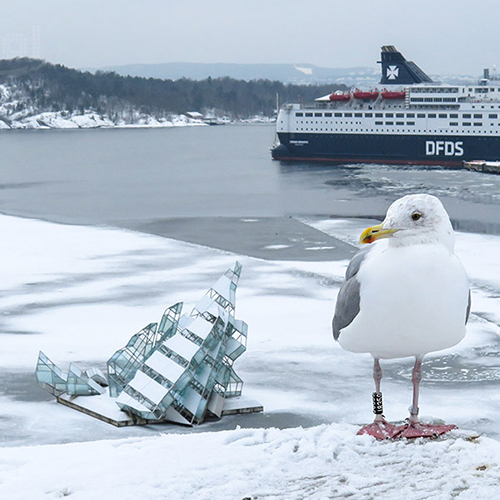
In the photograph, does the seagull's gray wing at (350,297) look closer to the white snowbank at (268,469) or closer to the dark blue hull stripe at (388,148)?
the white snowbank at (268,469)

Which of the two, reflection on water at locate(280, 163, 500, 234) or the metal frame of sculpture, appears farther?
reflection on water at locate(280, 163, 500, 234)

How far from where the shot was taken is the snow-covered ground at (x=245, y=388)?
4.85m

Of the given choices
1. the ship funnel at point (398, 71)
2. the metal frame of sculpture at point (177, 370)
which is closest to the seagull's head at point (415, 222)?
the metal frame of sculpture at point (177, 370)

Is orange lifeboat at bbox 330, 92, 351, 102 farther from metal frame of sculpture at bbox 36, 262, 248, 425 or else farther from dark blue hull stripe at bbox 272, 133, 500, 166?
metal frame of sculpture at bbox 36, 262, 248, 425

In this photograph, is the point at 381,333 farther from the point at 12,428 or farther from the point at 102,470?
the point at 12,428

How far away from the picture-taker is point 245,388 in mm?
11172

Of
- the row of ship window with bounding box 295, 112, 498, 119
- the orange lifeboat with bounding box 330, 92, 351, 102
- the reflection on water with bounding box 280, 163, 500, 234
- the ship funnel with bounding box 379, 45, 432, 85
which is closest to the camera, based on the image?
the reflection on water with bounding box 280, 163, 500, 234

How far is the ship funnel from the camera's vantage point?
2640 inches

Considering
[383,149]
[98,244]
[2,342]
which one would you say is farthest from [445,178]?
[2,342]

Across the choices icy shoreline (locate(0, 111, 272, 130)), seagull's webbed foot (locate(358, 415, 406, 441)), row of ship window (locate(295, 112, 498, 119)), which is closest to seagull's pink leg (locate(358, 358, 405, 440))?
seagull's webbed foot (locate(358, 415, 406, 441))

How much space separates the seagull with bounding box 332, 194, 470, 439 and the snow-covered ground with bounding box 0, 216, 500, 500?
70 cm

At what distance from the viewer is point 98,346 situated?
43.1 ft

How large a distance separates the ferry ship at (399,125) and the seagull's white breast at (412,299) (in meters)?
56.1

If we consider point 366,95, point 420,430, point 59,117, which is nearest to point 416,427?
point 420,430
